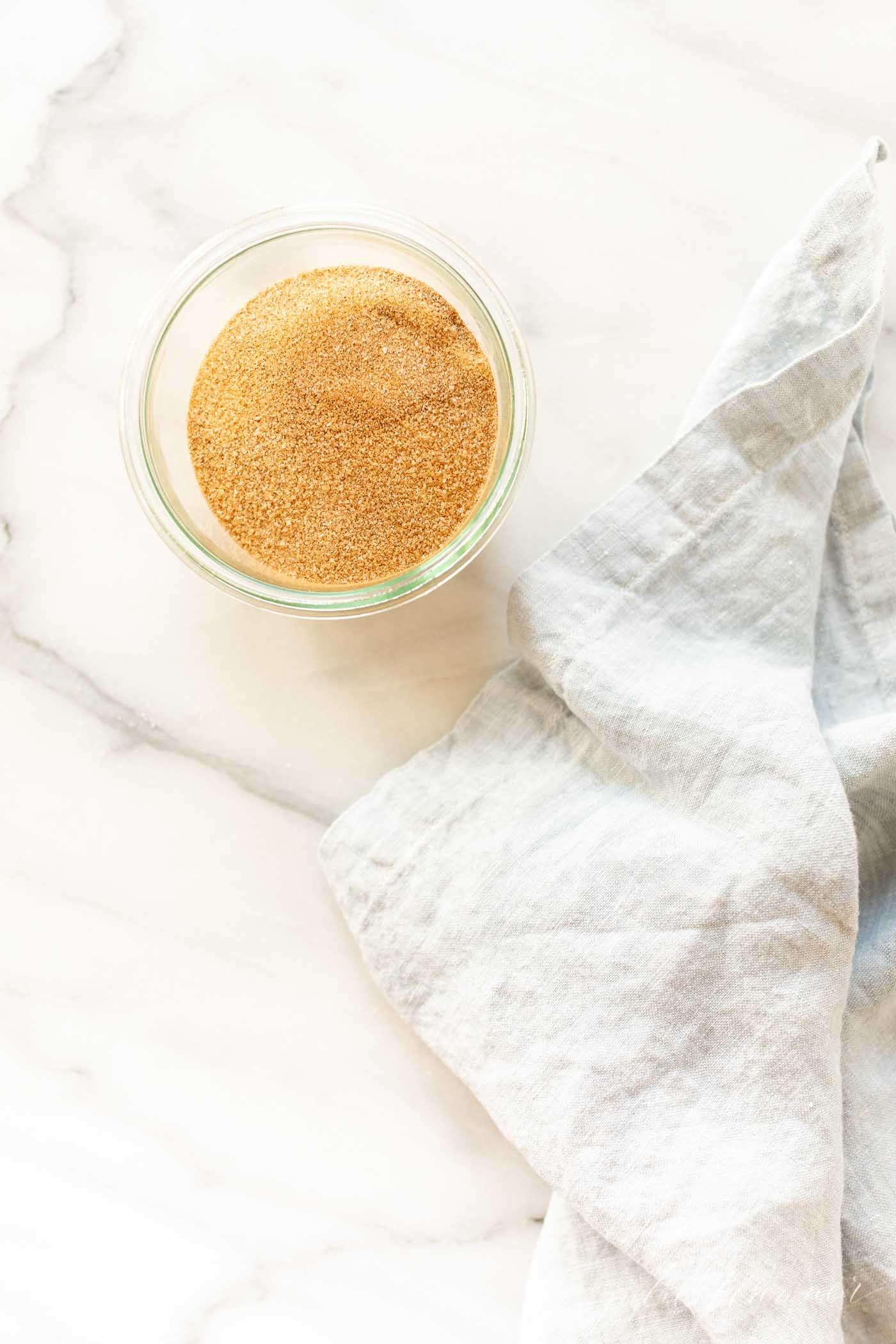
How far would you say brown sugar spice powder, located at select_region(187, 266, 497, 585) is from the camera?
59 cm

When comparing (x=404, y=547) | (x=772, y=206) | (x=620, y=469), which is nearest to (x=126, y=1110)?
(x=404, y=547)

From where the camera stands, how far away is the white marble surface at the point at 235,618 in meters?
0.68

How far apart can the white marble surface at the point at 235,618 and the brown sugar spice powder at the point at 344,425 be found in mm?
86

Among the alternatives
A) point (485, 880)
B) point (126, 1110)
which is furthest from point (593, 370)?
point (126, 1110)

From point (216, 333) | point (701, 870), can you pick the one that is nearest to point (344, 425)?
point (216, 333)

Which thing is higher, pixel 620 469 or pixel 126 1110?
pixel 620 469

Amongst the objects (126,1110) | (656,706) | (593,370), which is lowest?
(126,1110)

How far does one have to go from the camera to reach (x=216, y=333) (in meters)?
0.65

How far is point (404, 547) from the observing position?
1.98 feet

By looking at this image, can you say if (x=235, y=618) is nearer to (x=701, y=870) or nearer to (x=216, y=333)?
(x=216, y=333)

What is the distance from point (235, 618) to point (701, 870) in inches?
12.3

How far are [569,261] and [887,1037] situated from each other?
0.49 meters

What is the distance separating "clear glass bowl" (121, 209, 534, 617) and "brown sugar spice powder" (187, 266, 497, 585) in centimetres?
1

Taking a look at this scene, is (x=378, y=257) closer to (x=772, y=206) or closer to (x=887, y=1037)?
(x=772, y=206)
